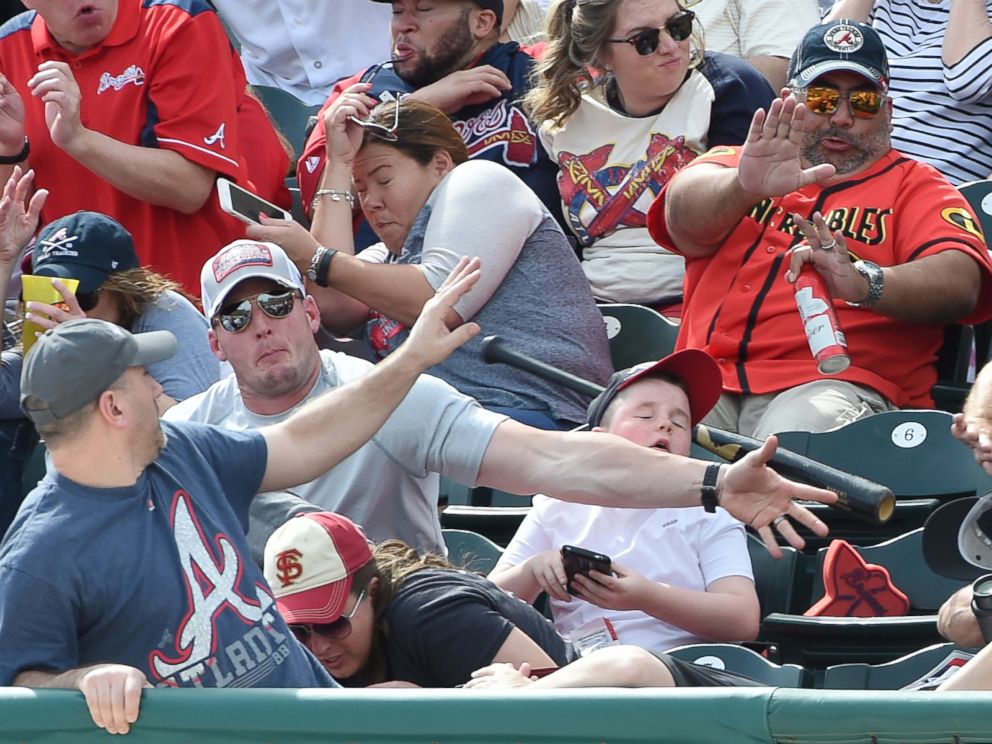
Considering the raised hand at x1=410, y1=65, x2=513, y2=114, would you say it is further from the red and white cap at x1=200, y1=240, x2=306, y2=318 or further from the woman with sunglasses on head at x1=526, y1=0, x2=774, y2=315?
the red and white cap at x1=200, y1=240, x2=306, y2=318

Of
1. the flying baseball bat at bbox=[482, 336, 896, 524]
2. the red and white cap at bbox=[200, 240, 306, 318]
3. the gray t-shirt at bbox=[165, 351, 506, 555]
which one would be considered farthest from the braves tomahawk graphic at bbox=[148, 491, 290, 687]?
the red and white cap at bbox=[200, 240, 306, 318]

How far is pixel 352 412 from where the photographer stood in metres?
2.88

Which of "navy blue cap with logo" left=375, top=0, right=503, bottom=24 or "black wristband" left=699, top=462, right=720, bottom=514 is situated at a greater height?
"navy blue cap with logo" left=375, top=0, right=503, bottom=24

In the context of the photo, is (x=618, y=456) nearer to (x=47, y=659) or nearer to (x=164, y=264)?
(x=47, y=659)

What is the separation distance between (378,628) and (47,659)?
66 centimetres

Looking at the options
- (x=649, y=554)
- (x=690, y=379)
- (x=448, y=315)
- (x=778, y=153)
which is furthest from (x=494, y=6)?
(x=448, y=315)

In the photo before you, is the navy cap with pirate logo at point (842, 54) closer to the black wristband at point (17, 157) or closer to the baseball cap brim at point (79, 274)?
the baseball cap brim at point (79, 274)

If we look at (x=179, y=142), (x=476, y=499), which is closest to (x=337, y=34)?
(x=179, y=142)

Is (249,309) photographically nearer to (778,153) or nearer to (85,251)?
(85,251)

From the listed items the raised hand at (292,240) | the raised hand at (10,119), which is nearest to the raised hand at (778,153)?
the raised hand at (292,240)

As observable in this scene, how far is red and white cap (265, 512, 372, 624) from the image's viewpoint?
286 centimetres

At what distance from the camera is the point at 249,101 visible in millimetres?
5199

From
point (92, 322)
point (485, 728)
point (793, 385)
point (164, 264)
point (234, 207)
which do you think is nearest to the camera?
point (485, 728)

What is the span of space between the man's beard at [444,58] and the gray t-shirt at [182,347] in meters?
1.11
